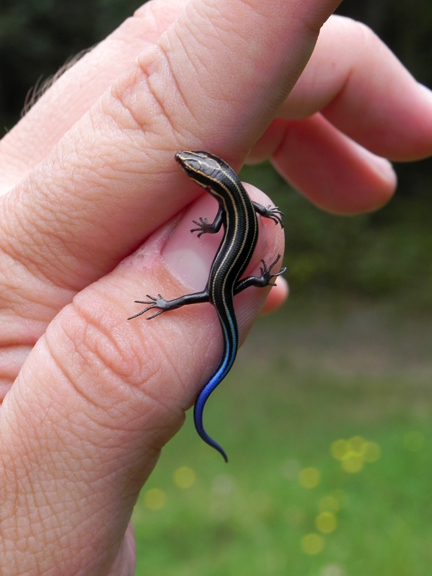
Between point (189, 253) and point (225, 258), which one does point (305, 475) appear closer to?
point (225, 258)

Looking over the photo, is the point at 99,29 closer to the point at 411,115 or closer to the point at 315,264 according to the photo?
the point at 315,264

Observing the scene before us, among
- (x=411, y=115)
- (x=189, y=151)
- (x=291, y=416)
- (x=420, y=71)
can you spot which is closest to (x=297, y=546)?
(x=291, y=416)

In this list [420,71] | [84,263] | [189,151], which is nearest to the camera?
[189,151]

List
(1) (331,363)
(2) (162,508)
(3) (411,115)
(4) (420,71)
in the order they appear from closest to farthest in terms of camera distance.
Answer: (3) (411,115), (2) (162,508), (1) (331,363), (4) (420,71)

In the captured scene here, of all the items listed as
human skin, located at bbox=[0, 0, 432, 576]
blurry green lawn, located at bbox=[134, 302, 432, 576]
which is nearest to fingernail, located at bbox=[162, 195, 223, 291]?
human skin, located at bbox=[0, 0, 432, 576]

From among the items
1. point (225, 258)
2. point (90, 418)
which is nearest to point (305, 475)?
point (225, 258)

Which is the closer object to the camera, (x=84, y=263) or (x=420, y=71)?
(x=84, y=263)

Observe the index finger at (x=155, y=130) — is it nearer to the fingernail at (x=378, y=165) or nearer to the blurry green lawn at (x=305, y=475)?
the fingernail at (x=378, y=165)
